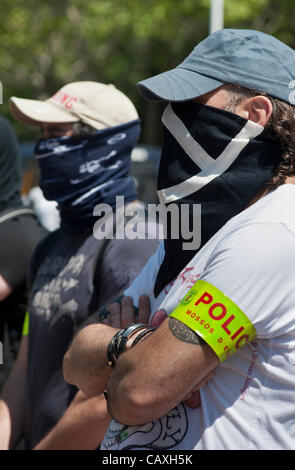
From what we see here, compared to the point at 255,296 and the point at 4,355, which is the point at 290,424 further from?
the point at 4,355

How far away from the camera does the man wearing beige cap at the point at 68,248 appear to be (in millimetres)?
2564

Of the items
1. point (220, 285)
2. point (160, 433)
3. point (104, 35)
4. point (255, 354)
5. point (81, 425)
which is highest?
point (220, 285)

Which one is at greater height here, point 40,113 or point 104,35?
point 40,113

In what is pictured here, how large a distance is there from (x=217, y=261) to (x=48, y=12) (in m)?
13.6

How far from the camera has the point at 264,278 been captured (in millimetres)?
1537

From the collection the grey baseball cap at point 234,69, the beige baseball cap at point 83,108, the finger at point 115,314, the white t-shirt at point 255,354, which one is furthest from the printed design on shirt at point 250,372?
the beige baseball cap at point 83,108

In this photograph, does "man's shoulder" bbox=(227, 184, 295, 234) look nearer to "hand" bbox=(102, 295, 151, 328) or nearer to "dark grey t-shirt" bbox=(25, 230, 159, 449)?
"hand" bbox=(102, 295, 151, 328)

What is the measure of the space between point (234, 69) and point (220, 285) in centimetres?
60

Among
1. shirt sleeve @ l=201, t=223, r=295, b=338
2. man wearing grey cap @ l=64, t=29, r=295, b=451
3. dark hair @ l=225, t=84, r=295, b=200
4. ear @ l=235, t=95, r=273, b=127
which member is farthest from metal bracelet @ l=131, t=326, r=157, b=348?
ear @ l=235, t=95, r=273, b=127

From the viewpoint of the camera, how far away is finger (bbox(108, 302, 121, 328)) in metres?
1.97

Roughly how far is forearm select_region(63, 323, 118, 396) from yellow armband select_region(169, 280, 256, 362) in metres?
0.36

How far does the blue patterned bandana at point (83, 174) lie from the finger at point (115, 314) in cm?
82

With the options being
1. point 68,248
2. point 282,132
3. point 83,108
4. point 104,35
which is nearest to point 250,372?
point 282,132

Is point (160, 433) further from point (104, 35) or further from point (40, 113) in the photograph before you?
point (104, 35)
